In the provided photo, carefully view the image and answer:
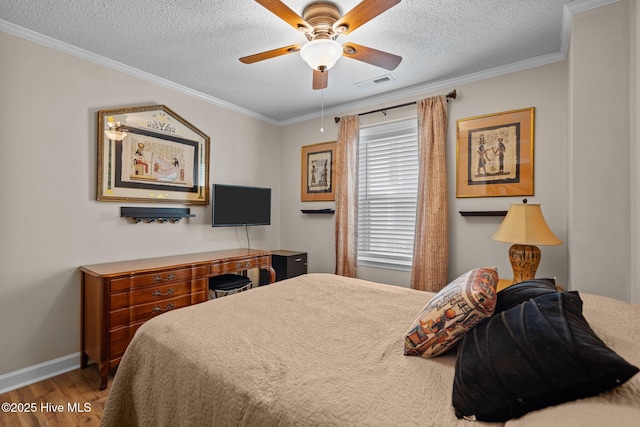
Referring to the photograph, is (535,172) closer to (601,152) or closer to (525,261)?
(601,152)

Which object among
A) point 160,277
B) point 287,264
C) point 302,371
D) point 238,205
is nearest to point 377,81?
point 238,205

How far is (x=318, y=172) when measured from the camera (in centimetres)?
414

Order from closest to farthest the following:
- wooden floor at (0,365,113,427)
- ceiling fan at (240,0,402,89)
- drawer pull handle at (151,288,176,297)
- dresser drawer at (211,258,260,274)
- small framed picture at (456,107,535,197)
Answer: ceiling fan at (240,0,402,89) → wooden floor at (0,365,113,427) → drawer pull handle at (151,288,176,297) → small framed picture at (456,107,535,197) → dresser drawer at (211,258,260,274)

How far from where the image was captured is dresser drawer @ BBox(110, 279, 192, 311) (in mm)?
2299

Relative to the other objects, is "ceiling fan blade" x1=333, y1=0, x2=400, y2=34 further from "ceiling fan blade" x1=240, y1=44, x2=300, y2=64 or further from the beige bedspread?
the beige bedspread

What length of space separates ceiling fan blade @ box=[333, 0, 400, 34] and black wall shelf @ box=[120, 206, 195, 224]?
2407 mm

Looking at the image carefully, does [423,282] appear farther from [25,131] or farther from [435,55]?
[25,131]

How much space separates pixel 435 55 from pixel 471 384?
2.66m

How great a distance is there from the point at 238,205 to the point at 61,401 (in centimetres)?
222

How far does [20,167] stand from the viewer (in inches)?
89.9

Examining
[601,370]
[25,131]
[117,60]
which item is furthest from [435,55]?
[25,131]

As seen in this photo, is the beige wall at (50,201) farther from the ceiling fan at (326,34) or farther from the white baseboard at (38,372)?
the ceiling fan at (326,34)

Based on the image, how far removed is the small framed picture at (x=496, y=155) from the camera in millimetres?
2711

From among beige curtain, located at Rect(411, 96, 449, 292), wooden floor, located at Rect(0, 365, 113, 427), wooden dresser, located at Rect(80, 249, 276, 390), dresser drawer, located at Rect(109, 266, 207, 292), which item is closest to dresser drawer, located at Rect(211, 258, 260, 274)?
wooden dresser, located at Rect(80, 249, 276, 390)
